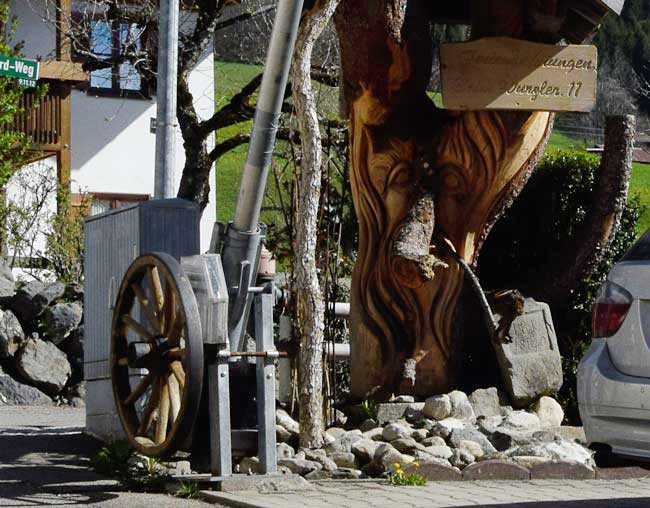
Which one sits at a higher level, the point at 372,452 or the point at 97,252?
the point at 97,252

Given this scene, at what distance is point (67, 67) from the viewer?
2703 cm

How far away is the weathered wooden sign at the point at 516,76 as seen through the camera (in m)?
11.1

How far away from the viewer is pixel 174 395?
28.1 feet

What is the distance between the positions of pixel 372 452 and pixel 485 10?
422 centimetres

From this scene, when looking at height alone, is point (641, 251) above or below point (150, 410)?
above

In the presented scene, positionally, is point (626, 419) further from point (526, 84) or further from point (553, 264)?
point (553, 264)

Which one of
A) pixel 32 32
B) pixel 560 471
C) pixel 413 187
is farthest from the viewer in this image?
pixel 32 32

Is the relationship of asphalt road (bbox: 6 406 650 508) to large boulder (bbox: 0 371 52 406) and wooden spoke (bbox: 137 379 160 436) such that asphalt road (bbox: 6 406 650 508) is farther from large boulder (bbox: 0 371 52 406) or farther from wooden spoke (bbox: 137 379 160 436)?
large boulder (bbox: 0 371 52 406)

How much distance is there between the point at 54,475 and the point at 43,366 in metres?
7.06

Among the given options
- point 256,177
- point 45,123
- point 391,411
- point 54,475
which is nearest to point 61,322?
point 391,411

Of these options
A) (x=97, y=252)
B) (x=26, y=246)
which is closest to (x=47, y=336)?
(x=26, y=246)

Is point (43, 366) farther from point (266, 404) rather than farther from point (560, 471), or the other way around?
point (560, 471)

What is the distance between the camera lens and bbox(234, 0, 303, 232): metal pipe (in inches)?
348

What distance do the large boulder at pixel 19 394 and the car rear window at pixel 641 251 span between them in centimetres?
977
